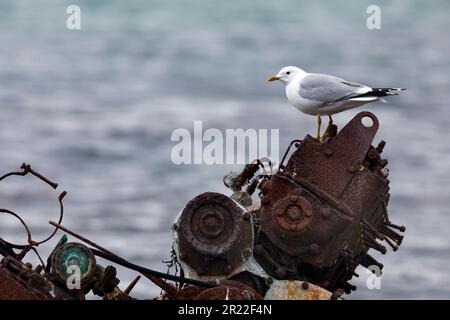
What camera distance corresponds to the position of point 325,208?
8.62 meters

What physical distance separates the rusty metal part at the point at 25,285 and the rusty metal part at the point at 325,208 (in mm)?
1495

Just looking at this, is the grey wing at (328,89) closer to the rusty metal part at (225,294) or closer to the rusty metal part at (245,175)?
the rusty metal part at (245,175)

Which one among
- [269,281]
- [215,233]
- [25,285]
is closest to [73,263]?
[25,285]

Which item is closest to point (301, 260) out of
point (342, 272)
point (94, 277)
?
point (342, 272)

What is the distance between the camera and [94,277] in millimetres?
8195

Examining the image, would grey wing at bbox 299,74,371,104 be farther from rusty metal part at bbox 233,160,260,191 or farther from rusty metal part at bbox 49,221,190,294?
rusty metal part at bbox 49,221,190,294

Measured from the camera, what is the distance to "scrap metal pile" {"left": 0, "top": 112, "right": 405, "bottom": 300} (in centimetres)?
820

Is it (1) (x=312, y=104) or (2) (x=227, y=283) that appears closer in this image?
(2) (x=227, y=283)

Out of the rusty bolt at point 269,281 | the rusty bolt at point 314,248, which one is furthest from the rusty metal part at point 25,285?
the rusty bolt at point 314,248

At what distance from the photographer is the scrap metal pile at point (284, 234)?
323 inches

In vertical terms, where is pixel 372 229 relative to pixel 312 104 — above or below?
below

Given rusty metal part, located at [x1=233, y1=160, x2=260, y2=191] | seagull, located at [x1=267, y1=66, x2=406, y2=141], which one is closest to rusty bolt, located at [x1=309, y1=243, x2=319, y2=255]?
rusty metal part, located at [x1=233, y1=160, x2=260, y2=191]

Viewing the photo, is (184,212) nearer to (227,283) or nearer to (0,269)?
(227,283)
